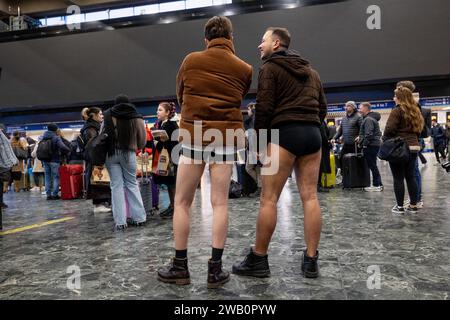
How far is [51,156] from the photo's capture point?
24.4 ft

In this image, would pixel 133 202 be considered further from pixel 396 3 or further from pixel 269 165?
pixel 396 3

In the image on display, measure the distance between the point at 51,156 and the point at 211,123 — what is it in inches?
255

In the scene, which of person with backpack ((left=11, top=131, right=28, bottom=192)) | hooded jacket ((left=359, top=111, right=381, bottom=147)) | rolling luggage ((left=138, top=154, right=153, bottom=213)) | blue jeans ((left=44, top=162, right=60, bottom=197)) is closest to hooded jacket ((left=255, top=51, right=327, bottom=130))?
rolling luggage ((left=138, top=154, right=153, bottom=213))

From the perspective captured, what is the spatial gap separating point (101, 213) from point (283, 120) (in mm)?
3759

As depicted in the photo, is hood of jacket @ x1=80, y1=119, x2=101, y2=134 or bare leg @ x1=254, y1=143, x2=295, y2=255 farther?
hood of jacket @ x1=80, y1=119, x2=101, y2=134

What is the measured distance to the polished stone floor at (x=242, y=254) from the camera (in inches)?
80.0

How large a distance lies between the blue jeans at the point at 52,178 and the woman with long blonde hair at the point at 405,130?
20.7 ft

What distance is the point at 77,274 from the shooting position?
2410 mm

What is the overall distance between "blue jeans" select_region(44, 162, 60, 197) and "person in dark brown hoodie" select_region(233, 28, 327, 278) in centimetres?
621

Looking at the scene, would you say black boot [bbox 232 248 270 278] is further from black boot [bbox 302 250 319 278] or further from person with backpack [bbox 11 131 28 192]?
person with backpack [bbox 11 131 28 192]

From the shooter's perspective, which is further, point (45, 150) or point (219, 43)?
point (45, 150)

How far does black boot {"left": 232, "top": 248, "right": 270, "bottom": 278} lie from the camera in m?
2.25

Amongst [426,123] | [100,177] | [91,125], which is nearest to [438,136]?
[426,123]

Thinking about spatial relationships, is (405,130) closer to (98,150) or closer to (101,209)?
(98,150)
